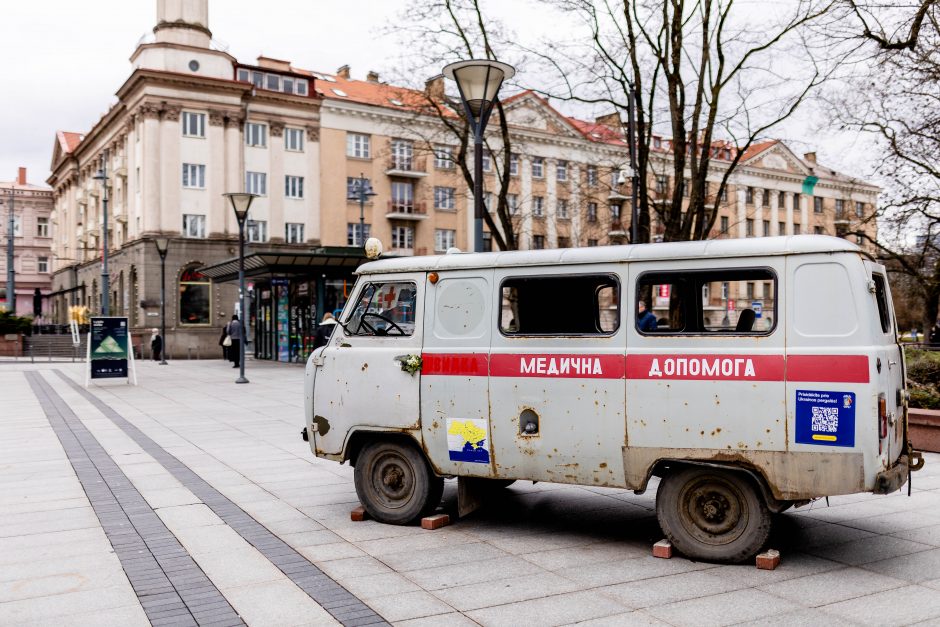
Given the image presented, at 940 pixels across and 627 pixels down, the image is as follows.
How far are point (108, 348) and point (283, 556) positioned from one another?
1690 centimetres

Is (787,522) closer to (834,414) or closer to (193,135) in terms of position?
(834,414)

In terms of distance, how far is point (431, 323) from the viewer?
710 centimetres

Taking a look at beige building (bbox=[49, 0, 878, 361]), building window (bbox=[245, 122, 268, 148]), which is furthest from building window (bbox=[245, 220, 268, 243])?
building window (bbox=[245, 122, 268, 148])

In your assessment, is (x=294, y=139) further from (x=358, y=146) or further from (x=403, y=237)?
(x=403, y=237)

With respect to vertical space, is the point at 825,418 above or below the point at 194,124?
below

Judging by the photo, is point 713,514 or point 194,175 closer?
point 713,514

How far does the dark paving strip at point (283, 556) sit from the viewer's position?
16.6 ft

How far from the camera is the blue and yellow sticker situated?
5512 mm

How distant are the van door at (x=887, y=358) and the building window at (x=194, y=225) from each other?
147 feet

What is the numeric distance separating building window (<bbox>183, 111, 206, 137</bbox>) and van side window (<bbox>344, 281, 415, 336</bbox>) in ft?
142

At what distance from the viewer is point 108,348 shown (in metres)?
21.3

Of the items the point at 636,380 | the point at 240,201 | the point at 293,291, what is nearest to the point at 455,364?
the point at 636,380

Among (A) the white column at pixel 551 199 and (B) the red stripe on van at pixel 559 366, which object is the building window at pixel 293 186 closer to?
(A) the white column at pixel 551 199

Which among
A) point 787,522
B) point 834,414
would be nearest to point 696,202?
point 787,522
